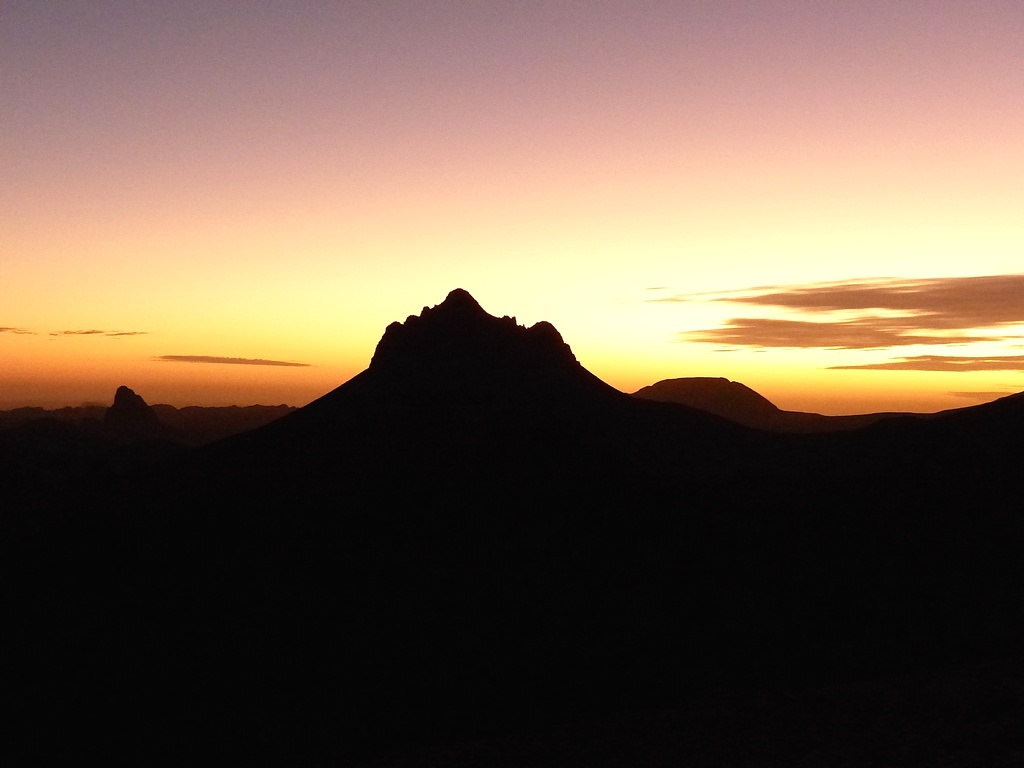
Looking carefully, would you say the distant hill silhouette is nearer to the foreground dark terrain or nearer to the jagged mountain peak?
the jagged mountain peak

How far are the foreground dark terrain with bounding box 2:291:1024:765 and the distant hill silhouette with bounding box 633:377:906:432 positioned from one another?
86.1m

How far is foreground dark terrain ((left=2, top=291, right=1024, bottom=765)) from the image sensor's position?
34.2 meters

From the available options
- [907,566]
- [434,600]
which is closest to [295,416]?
[434,600]

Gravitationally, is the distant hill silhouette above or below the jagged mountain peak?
below

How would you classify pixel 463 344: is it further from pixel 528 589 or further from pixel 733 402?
pixel 733 402

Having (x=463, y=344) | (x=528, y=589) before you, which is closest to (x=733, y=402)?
(x=463, y=344)

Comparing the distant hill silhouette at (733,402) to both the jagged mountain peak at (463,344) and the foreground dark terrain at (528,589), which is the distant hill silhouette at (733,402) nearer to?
the jagged mountain peak at (463,344)

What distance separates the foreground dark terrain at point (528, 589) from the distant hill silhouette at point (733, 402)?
3390 inches

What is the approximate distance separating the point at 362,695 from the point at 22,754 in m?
16.3

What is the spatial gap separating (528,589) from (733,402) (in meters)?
130

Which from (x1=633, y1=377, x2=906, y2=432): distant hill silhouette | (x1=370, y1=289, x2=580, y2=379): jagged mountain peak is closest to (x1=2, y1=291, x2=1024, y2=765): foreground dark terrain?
(x1=370, y1=289, x2=580, y2=379): jagged mountain peak

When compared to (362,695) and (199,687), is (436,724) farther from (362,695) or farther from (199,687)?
(199,687)

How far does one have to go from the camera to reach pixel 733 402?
557 ft

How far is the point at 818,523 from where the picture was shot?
172ft
